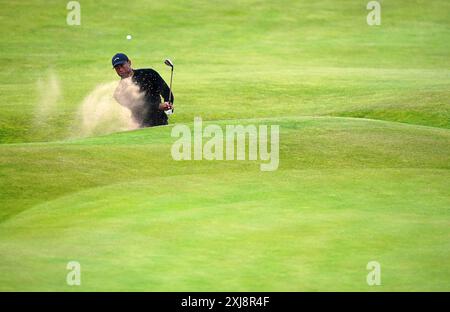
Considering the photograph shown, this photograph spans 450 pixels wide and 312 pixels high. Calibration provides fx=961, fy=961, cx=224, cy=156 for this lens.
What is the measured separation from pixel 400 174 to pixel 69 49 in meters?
25.3

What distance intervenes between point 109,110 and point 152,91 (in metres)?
4.76

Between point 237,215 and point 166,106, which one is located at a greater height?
point 166,106

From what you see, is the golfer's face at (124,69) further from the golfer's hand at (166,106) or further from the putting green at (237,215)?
the putting green at (237,215)

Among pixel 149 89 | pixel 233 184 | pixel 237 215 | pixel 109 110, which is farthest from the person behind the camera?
pixel 109 110

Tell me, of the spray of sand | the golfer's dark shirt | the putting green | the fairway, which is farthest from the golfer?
the putting green

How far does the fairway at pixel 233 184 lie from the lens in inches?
400

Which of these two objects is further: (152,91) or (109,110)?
(109,110)

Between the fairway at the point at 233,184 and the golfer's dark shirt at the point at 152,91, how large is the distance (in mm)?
1507

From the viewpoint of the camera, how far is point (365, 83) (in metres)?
30.0

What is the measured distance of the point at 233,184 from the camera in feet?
48.2

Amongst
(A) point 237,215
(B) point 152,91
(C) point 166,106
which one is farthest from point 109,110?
(A) point 237,215

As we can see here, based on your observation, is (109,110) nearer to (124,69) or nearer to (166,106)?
(124,69)
